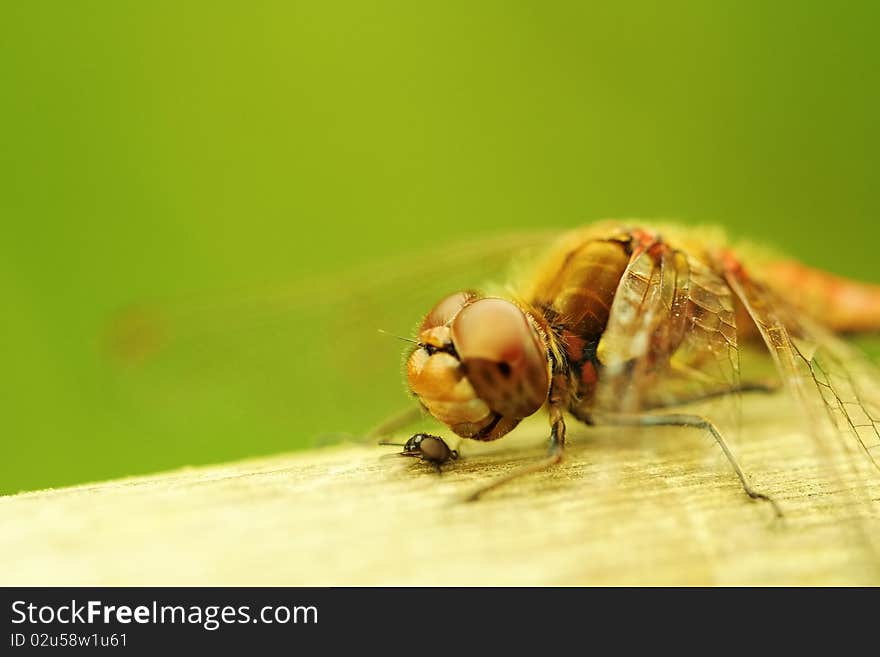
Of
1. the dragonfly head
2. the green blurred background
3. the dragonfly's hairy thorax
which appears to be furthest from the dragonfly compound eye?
the green blurred background

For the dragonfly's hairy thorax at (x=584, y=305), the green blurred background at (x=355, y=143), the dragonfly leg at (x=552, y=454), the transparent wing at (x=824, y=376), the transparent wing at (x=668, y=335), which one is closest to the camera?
the dragonfly leg at (x=552, y=454)

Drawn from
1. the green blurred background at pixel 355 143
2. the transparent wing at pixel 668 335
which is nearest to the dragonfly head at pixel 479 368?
the transparent wing at pixel 668 335

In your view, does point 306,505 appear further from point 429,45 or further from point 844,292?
point 429,45

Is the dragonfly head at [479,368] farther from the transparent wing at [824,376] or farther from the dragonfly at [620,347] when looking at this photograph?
the transparent wing at [824,376]

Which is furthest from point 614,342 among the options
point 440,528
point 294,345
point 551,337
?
point 294,345

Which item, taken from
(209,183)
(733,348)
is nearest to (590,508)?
(733,348)

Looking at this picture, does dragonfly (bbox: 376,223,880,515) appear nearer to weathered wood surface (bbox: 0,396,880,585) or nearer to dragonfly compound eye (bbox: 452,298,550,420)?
dragonfly compound eye (bbox: 452,298,550,420)
